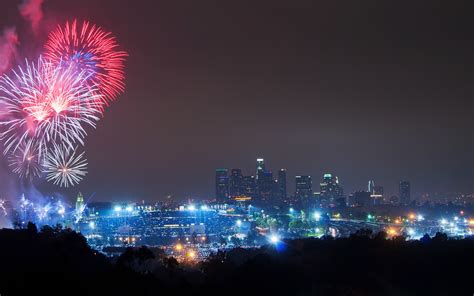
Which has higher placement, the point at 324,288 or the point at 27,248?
the point at 27,248

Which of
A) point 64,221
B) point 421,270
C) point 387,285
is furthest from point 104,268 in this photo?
point 64,221

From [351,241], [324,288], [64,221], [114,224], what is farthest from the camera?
[114,224]

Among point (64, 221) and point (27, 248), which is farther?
point (64, 221)

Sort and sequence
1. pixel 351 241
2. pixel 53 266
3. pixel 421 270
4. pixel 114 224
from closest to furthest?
pixel 53 266 → pixel 421 270 → pixel 351 241 → pixel 114 224

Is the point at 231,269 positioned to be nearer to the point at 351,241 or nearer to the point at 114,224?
the point at 351,241

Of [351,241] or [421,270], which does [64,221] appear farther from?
[421,270]

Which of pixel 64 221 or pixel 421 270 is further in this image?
pixel 64 221

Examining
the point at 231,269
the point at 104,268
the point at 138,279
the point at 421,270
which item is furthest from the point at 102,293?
the point at 421,270
